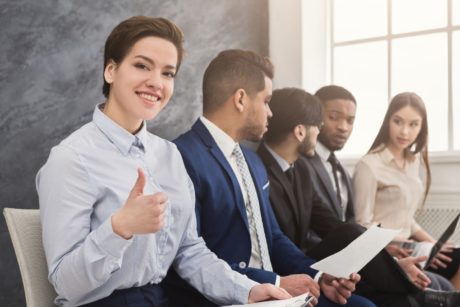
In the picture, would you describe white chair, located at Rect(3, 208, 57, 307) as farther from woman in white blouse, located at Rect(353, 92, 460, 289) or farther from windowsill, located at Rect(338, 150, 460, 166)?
windowsill, located at Rect(338, 150, 460, 166)

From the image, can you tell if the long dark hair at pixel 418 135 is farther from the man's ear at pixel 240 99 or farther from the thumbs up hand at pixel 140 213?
the thumbs up hand at pixel 140 213

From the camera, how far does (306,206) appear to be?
9.06 feet

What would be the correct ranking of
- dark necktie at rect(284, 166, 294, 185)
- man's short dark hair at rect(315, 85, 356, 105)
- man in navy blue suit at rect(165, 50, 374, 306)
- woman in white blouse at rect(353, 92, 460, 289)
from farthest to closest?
1. man's short dark hair at rect(315, 85, 356, 105)
2. woman in white blouse at rect(353, 92, 460, 289)
3. dark necktie at rect(284, 166, 294, 185)
4. man in navy blue suit at rect(165, 50, 374, 306)

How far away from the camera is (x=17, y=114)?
7.09 feet

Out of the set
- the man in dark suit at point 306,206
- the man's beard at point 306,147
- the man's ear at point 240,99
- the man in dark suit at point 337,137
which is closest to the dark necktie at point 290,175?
the man in dark suit at point 306,206

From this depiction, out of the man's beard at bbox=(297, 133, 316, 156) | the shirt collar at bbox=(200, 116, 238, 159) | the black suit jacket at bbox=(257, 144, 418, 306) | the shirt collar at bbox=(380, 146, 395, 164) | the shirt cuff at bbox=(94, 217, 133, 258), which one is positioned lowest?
the black suit jacket at bbox=(257, 144, 418, 306)

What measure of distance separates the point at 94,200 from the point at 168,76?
45cm

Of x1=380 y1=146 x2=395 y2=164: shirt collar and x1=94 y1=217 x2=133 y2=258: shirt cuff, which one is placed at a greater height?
x1=380 y1=146 x2=395 y2=164: shirt collar

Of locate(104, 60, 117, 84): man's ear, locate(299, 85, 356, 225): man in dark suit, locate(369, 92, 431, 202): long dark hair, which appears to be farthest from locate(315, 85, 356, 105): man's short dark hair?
locate(104, 60, 117, 84): man's ear

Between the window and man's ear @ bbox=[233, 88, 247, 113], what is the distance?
6.23ft

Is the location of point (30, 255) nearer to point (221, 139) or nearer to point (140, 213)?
point (140, 213)

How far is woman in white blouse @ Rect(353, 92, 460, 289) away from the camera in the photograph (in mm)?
3234

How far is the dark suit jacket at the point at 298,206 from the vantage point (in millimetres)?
2633

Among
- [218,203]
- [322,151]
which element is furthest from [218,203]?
[322,151]
